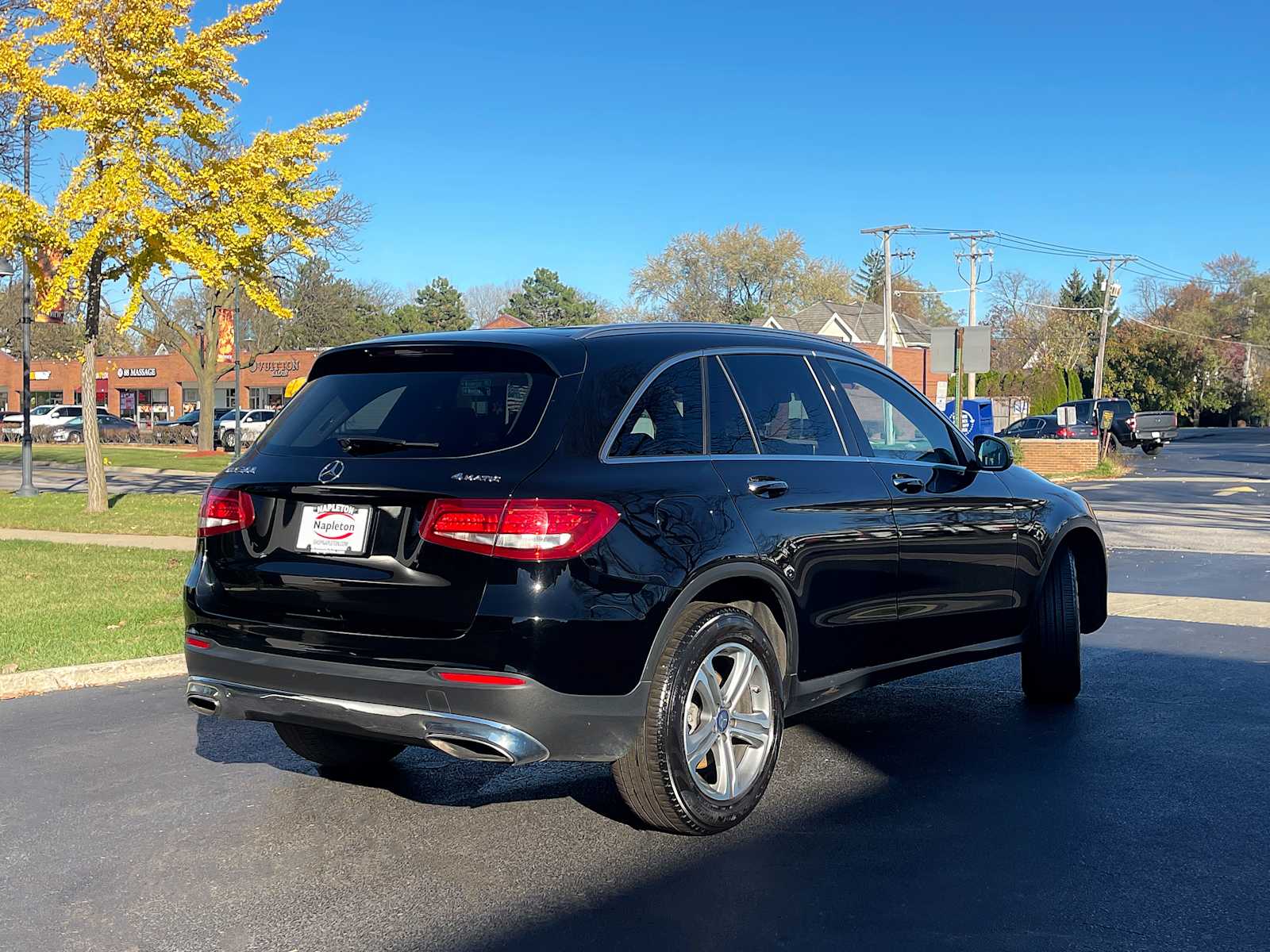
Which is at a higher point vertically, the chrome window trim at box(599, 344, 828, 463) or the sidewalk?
the chrome window trim at box(599, 344, 828, 463)

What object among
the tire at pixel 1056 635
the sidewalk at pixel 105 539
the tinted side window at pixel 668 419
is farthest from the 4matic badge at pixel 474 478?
the sidewalk at pixel 105 539

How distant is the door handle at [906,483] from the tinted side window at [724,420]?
896 millimetres

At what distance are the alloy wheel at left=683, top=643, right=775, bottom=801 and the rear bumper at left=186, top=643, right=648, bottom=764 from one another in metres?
0.33

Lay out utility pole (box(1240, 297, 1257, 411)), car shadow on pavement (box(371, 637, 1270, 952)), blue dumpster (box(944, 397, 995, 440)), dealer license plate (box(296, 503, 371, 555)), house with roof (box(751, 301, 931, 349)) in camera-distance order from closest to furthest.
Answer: car shadow on pavement (box(371, 637, 1270, 952)) → dealer license plate (box(296, 503, 371, 555)) → blue dumpster (box(944, 397, 995, 440)) → house with roof (box(751, 301, 931, 349)) → utility pole (box(1240, 297, 1257, 411))

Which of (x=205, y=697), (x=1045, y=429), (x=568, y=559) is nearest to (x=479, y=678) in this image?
(x=568, y=559)

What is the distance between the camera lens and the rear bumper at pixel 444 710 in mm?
4105

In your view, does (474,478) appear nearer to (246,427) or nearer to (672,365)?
(672,365)

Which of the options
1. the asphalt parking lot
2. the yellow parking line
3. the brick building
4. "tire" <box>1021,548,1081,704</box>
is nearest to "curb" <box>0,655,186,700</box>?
the asphalt parking lot

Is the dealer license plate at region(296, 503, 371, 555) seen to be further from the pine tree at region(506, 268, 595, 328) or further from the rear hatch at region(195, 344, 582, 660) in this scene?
the pine tree at region(506, 268, 595, 328)

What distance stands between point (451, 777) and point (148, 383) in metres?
81.5

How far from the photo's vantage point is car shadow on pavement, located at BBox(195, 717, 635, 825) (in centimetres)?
518

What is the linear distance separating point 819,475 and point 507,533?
1605mm

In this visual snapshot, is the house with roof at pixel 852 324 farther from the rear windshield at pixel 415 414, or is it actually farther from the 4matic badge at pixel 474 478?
the 4matic badge at pixel 474 478

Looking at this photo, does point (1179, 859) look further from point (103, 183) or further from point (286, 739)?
point (103, 183)
